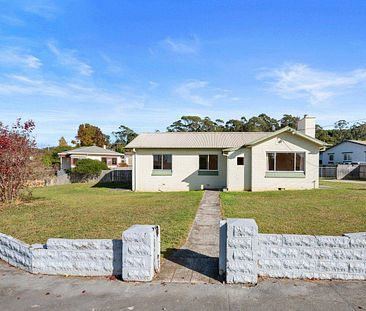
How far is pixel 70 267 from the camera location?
5020 mm

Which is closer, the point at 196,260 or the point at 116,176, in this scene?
the point at 196,260

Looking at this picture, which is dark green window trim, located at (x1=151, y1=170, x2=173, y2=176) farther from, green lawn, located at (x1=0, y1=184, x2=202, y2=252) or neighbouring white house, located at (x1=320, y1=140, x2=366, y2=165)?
neighbouring white house, located at (x1=320, y1=140, x2=366, y2=165)

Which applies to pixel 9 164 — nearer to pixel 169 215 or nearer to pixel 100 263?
pixel 169 215

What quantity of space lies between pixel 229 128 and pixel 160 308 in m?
60.5

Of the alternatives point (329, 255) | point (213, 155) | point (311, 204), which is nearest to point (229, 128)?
point (213, 155)

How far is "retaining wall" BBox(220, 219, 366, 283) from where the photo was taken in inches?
182

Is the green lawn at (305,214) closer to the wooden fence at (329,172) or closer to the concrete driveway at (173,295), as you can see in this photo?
the concrete driveway at (173,295)

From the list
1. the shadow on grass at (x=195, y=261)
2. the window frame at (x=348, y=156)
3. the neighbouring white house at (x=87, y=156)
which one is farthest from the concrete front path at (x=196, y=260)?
the window frame at (x=348, y=156)

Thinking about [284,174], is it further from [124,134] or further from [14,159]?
[124,134]

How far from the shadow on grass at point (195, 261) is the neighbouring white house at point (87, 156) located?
97.1 ft

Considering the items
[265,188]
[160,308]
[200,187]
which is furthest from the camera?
[200,187]

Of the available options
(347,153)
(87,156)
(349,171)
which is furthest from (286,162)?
(87,156)

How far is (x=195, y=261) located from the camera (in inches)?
219

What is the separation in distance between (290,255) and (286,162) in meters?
14.4
